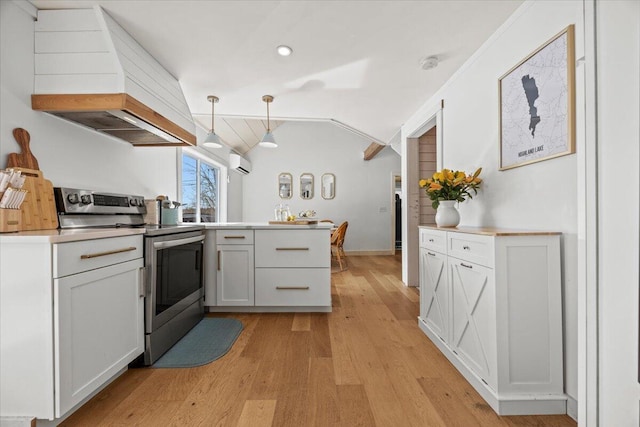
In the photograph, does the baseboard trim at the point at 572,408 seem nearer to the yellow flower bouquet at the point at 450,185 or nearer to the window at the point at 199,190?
the yellow flower bouquet at the point at 450,185

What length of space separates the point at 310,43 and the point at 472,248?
1835 millimetres

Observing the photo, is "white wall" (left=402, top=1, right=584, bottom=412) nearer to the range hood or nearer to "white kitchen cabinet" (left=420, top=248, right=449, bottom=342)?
"white kitchen cabinet" (left=420, top=248, right=449, bottom=342)

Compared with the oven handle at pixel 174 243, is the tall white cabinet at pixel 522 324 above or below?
below

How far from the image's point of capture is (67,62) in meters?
1.78

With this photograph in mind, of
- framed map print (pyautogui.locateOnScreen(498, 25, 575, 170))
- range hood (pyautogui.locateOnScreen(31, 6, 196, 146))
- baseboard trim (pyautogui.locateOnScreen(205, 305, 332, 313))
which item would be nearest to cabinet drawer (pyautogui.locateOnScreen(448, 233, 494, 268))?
→ framed map print (pyautogui.locateOnScreen(498, 25, 575, 170))

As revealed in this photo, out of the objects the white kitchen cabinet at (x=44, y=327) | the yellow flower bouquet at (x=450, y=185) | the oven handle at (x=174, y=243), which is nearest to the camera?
the white kitchen cabinet at (x=44, y=327)

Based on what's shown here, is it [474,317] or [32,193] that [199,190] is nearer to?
[32,193]

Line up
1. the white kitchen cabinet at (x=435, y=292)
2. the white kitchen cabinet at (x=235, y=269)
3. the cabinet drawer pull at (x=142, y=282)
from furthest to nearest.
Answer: the white kitchen cabinet at (x=235, y=269), the white kitchen cabinet at (x=435, y=292), the cabinet drawer pull at (x=142, y=282)

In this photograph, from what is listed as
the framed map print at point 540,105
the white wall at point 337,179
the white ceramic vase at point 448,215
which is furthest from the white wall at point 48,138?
the white wall at point 337,179

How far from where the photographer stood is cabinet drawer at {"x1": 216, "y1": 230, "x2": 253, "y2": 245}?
2.76 meters

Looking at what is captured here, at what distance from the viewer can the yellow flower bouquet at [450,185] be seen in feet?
6.88

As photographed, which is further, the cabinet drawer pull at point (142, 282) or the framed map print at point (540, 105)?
the cabinet drawer pull at point (142, 282)

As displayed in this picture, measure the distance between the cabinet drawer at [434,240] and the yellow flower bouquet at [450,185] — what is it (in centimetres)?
24

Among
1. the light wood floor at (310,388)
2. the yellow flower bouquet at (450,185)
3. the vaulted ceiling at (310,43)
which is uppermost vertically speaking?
the vaulted ceiling at (310,43)
